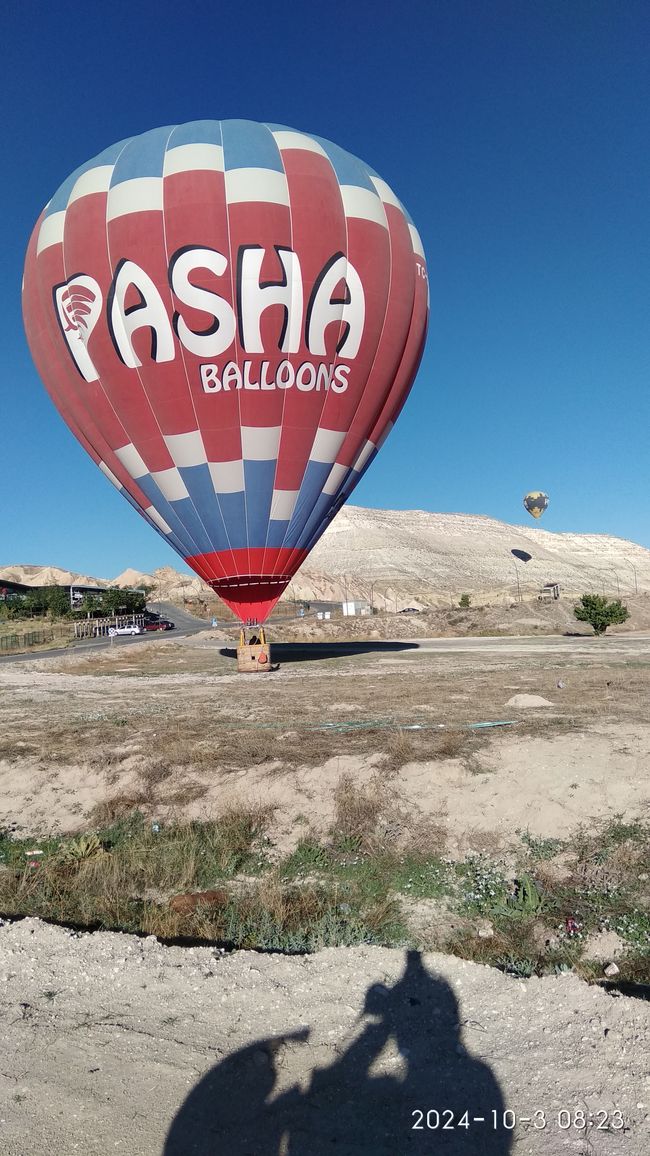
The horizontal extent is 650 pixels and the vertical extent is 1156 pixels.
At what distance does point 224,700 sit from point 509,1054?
14.8 metres

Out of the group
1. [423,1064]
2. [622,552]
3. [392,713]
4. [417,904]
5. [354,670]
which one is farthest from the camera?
[622,552]

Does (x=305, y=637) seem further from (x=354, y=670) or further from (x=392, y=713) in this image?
(x=392, y=713)

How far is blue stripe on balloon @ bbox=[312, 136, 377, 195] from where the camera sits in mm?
20469

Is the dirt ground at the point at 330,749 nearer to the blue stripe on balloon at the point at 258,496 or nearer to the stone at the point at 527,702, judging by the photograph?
the stone at the point at 527,702

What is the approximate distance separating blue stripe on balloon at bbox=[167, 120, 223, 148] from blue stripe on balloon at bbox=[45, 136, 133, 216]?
1.72 m

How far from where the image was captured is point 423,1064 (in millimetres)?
4449

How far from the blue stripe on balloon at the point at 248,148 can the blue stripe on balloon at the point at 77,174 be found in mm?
3313

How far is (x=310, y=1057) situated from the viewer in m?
4.52

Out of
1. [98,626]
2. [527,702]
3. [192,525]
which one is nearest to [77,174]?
[192,525]

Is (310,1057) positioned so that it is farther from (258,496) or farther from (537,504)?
(537,504)

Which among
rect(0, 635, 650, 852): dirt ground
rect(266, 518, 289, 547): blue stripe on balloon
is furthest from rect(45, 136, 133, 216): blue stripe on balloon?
rect(0, 635, 650, 852): dirt ground

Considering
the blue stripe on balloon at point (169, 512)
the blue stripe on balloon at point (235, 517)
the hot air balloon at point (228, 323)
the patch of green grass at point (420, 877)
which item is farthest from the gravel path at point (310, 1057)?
the blue stripe on balloon at point (169, 512)

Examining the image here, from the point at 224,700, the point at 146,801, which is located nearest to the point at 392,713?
the point at 224,700

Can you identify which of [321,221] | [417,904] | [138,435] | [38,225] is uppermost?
[38,225]
